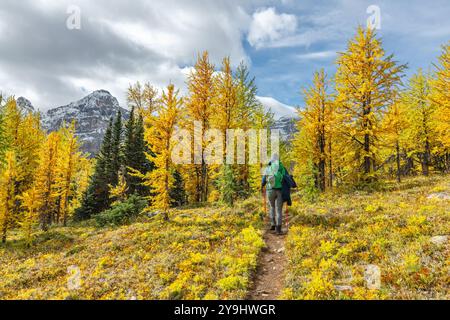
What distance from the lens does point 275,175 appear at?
37.3 feet

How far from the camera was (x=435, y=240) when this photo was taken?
7902 mm

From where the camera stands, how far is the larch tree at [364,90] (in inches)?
690

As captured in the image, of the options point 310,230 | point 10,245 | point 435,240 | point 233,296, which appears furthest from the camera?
point 10,245

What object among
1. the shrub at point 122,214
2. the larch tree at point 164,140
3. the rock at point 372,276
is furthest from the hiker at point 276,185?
the shrub at point 122,214

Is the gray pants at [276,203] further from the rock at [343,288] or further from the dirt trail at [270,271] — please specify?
the rock at [343,288]

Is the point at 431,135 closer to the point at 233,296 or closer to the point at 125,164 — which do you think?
the point at 233,296

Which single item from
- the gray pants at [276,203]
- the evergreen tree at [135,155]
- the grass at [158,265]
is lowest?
the grass at [158,265]

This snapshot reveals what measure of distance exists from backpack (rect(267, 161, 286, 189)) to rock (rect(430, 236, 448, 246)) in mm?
5359

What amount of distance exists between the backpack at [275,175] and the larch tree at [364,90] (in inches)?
361

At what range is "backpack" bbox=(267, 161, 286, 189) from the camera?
37.1ft

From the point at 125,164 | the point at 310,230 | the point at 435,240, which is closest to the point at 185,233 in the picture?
the point at 310,230
